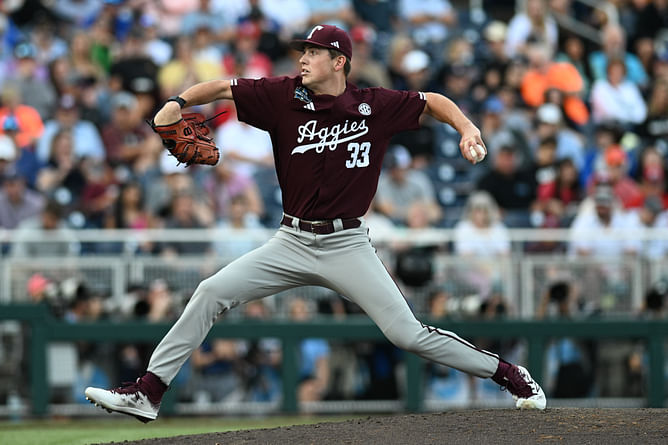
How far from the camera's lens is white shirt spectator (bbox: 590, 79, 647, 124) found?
14.9m

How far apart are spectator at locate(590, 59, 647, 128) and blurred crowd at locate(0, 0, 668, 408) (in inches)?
0.7

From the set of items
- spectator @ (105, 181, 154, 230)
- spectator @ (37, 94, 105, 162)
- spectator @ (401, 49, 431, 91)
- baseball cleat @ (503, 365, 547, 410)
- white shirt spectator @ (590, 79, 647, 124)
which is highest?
spectator @ (401, 49, 431, 91)

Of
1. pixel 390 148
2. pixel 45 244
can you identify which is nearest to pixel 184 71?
pixel 390 148

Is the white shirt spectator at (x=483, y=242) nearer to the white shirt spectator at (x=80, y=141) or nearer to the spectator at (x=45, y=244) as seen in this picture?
the spectator at (x=45, y=244)

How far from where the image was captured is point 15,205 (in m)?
11.9

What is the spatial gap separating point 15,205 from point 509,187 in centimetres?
526

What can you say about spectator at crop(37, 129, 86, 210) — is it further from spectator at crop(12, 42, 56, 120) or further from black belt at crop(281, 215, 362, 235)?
black belt at crop(281, 215, 362, 235)

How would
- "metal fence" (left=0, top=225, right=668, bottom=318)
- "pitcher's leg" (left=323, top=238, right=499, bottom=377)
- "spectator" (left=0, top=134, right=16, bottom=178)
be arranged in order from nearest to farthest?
"pitcher's leg" (left=323, top=238, right=499, bottom=377) → "metal fence" (left=0, top=225, right=668, bottom=318) → "spectator" (left=0, top=134, right=16, bottom=178)

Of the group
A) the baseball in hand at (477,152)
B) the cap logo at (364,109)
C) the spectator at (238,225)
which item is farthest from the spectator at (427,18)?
the baseball in hand at (477,152)

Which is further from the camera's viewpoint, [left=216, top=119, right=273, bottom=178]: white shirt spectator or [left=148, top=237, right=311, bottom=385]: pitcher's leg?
[left=216, top=119, right=273, bottom=178]: white shirt spectator

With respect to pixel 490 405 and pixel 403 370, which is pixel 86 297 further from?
pixel 490 405

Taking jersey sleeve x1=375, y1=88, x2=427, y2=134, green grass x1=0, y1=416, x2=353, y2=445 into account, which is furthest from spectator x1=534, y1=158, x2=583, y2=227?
jersey sleeve x1=375, y1=88, x2=427, y2=134

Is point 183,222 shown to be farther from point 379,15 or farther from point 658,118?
point 658,118

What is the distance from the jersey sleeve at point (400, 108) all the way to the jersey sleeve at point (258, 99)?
599 millimetres
